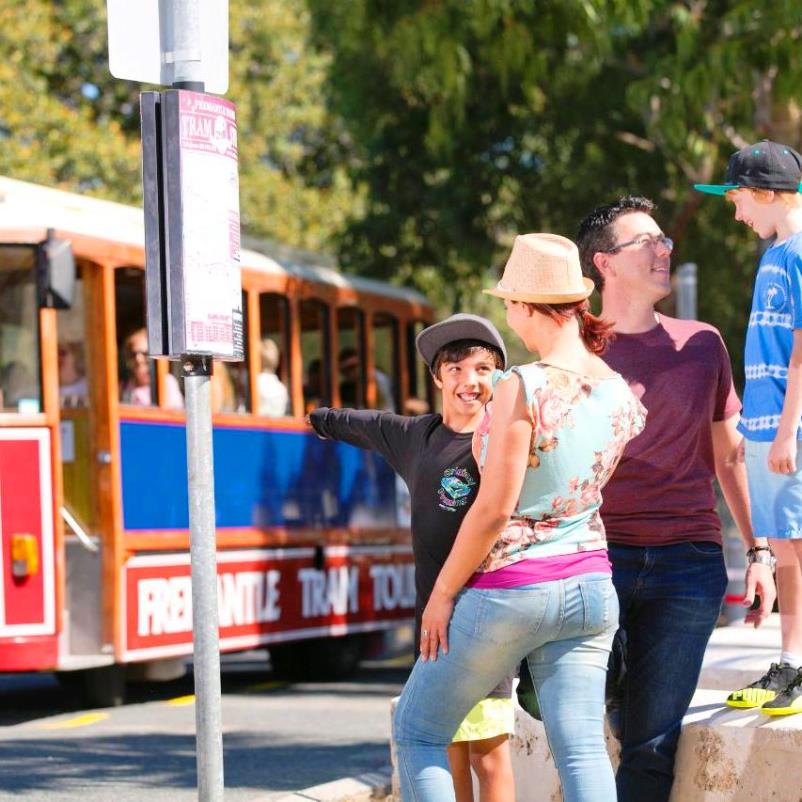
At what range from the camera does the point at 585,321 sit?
4.55 metres

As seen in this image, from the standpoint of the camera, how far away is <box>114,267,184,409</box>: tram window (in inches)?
429

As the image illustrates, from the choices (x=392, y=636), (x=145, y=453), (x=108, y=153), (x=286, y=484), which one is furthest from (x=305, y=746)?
(x=108, y=153)

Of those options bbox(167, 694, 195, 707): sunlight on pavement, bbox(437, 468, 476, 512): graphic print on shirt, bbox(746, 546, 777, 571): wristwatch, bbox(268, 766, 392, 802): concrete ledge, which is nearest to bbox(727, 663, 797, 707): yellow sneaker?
bbox(746, 546, 777, 571): wristwatch

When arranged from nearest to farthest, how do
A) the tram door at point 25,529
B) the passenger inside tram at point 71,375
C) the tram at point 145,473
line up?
the tram door at point 25,529 → the tram at point 145,473 → the passenger inside tram at point 71,375

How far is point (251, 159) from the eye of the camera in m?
30.2

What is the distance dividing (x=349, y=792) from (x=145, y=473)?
4.52m

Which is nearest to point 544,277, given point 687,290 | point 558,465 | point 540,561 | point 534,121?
point 558,465

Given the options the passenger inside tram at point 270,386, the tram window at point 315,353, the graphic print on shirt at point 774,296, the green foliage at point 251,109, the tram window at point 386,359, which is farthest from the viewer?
the green foliage at point 251,109

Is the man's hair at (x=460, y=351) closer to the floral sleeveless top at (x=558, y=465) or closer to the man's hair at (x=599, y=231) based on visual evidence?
the man's hair at (x=599, y=231)

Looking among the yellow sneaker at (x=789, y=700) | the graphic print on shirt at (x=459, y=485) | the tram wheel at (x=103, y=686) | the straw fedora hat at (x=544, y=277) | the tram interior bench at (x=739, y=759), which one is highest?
the straw fedora hat at (x=544, y=277)

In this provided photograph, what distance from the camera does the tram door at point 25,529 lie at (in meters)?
9.93

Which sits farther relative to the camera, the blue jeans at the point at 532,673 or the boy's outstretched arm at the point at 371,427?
the boy's outstretched arm at the point at 371,427

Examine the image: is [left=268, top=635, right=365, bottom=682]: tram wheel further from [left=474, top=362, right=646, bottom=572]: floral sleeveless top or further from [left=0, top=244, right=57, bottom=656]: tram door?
[left=474, top=362, right=646, bottom=572]: floral sleeveless top

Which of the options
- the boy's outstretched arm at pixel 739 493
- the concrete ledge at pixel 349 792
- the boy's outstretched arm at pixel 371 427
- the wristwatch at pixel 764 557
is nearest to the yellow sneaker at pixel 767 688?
the boy's outstretched arm at pixel 739 493
